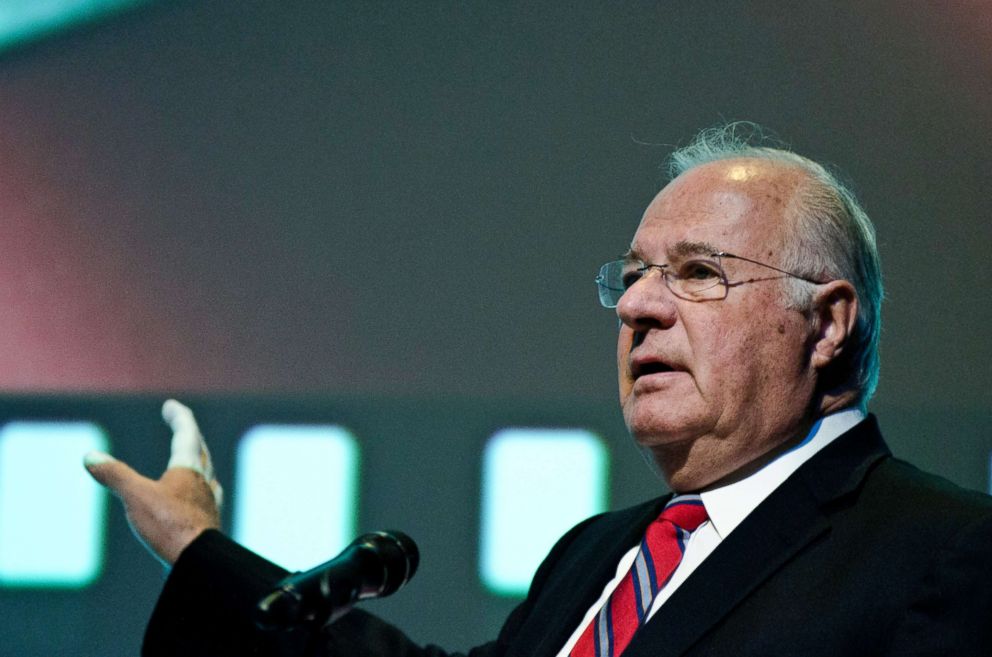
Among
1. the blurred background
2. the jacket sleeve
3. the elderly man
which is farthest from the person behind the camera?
the blurred background

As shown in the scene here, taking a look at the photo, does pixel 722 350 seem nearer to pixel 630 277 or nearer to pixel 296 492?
pixel 630 277

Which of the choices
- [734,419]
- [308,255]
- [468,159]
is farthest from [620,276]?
[308,255]

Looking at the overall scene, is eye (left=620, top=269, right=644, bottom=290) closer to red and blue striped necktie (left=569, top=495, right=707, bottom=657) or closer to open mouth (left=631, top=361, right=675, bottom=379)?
open mouth (left=631, top=361, right=675, bottom=379)

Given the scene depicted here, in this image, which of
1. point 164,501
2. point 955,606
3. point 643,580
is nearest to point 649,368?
point 643,580

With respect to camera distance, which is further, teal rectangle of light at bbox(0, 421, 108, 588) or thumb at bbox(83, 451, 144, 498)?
teal rectangle of light at bbox(0, 421, 108, 588)

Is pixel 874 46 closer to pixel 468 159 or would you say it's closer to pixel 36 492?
pixel 468 159

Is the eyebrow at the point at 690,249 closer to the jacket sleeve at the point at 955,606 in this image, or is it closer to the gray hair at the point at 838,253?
the gray hair at the point at 838,253

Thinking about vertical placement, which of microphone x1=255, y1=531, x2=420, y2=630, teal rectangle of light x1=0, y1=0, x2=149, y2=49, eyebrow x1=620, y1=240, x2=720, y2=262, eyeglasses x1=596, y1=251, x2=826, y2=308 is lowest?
microphone x1=255, y1=531, x2=420, y2=630

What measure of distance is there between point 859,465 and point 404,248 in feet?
4.22

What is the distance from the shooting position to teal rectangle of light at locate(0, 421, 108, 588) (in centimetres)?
249

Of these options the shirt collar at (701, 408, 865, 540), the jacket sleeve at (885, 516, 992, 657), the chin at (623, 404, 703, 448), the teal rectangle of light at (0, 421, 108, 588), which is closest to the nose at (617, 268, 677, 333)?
the chin at (623, 404, 703, 448)

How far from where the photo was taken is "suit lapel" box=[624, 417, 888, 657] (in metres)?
1.25

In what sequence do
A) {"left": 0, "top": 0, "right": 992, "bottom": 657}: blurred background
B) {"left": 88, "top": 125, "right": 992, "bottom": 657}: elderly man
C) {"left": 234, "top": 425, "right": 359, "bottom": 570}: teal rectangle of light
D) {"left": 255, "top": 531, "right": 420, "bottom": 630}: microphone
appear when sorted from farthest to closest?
{"left": 234, "top": 425, "right": 359, "bottom": 570}: teal rectangle of light, {"left": 0, "top": 0, "right": 992, "bottom": 657}: blurred background, {"left": 88, "top": 125, "right": 992, "bottom": 657}: elderly man, {"left": 255, "top": 531, "right": 420, "bottom": 630}: microphone

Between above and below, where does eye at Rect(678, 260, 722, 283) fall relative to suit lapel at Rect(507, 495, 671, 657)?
above
